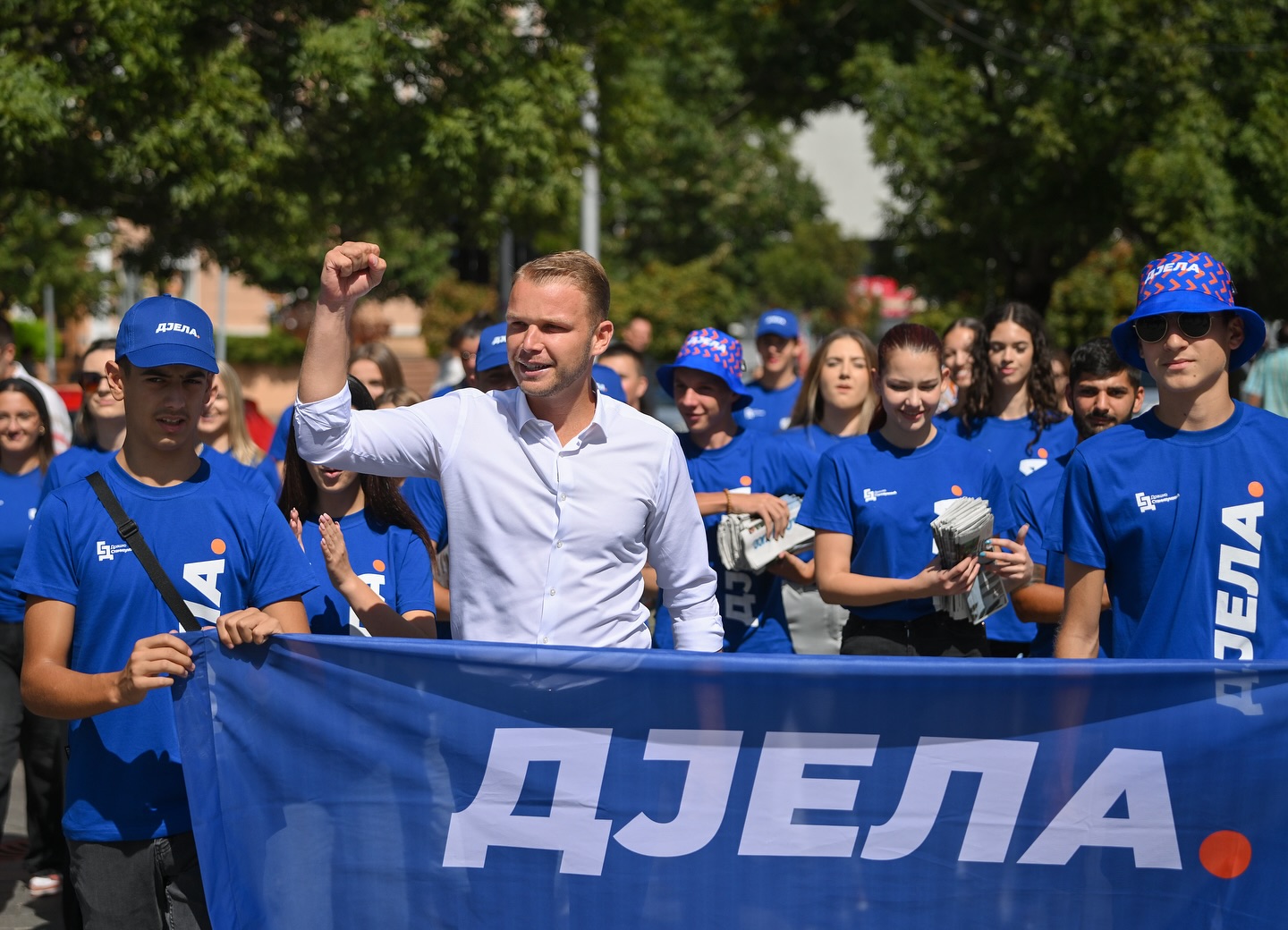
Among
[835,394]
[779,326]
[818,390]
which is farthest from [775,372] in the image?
[835,394]

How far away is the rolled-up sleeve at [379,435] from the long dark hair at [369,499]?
87 centimetres

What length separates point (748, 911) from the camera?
3.37m

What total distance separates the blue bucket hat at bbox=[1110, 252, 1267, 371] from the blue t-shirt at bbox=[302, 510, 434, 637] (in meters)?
2.06

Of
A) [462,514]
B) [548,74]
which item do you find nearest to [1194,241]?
[548,74]

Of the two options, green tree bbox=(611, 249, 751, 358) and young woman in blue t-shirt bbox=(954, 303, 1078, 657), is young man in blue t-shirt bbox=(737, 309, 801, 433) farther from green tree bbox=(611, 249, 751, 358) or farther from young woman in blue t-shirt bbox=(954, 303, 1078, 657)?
green tree bbox=(611, 249, 751, 358)

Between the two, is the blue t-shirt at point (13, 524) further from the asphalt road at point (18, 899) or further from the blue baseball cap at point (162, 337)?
the blue baseball cap at point (162, 337)

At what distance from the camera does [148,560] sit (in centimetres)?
350

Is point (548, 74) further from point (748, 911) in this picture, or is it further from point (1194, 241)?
point (748, 911)

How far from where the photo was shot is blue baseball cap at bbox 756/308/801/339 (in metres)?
9.21

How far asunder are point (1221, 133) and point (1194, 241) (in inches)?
52.1

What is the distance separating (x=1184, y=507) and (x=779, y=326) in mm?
5775

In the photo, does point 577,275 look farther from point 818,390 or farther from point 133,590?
point 818,390

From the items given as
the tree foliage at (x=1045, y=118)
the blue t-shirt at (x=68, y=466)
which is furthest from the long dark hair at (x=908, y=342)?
the tree foliage at (x=1045, y=118)

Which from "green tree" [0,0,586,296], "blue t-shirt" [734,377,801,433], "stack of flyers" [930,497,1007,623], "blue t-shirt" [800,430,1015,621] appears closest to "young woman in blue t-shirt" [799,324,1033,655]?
"blue t-shirt" [800,430,1015,621]
